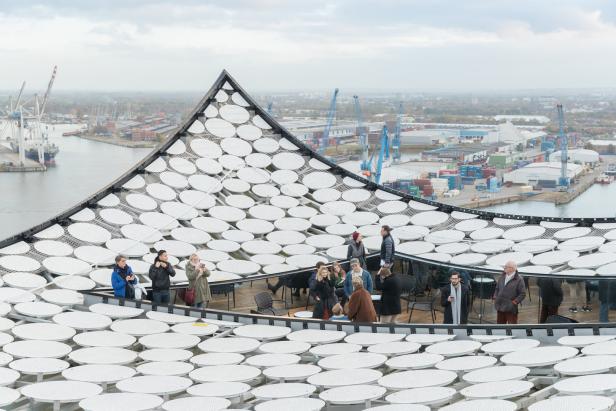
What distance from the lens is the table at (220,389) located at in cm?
912

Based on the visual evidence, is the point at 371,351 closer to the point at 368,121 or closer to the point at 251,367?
the point at 251,367

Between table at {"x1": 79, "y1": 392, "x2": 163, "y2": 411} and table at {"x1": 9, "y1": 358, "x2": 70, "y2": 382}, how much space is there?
1.20 metres

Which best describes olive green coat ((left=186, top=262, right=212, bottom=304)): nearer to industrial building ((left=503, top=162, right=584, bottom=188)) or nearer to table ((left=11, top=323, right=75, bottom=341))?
table ((left=11, top=323, right=75, bottom=341))

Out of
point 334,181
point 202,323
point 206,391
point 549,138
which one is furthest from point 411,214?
point 549,138

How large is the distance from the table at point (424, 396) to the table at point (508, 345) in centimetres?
163

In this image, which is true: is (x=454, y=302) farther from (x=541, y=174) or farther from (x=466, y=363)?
(x=541, y=174)

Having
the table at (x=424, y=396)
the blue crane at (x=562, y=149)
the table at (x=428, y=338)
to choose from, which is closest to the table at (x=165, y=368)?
the table at (x=424, y=396)

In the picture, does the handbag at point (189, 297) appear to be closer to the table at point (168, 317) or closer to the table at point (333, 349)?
the table at point (168, 317)

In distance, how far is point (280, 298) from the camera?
1594 centimetres

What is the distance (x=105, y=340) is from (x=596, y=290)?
753cm

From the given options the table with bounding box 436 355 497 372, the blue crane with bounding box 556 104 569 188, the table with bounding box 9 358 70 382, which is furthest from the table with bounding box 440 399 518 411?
the blue crane with bounding box 556 104 569 188

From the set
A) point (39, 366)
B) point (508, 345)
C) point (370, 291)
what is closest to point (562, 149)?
point (370, 291)

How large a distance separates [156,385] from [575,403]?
14.6ft

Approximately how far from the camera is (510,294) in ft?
41.0
